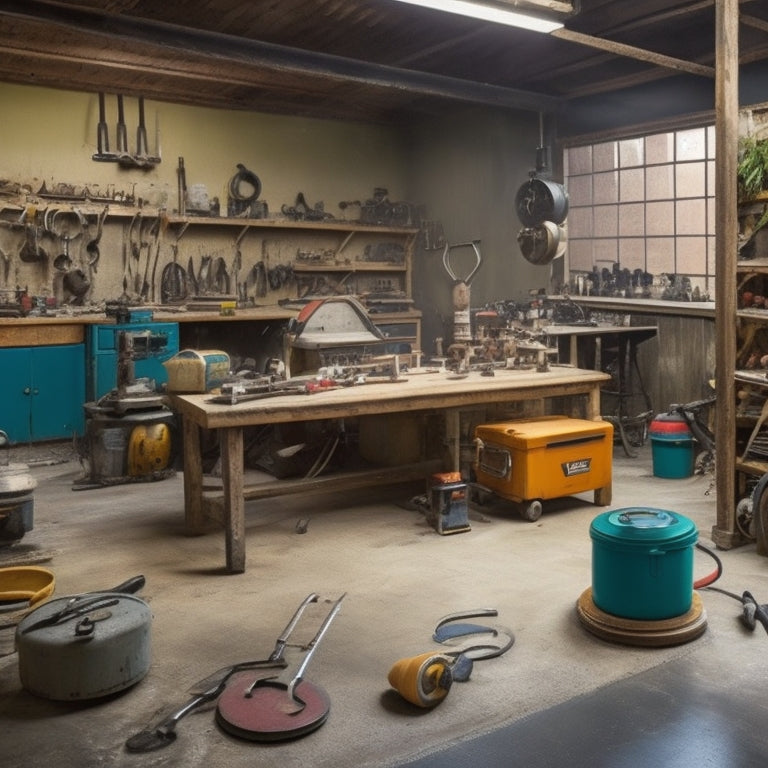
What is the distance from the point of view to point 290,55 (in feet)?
21.7

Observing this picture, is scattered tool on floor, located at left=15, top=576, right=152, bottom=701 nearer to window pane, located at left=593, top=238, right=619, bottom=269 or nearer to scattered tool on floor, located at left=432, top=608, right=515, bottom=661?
scattered tool on floor, located at left=432, top=608, right=515, bottom=661

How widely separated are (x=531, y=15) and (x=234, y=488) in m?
3.18

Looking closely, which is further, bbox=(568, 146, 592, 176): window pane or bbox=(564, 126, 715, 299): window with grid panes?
bbox=(568, 146, 592, 176): window pane

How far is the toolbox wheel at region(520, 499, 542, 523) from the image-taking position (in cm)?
475

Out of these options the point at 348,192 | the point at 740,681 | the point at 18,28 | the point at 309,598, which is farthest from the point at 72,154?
the point at 740,681

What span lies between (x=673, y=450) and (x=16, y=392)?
4891 millimetres

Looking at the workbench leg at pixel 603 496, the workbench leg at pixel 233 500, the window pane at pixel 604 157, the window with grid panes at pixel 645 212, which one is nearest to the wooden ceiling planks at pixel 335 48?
the window pane at pixel 604 157

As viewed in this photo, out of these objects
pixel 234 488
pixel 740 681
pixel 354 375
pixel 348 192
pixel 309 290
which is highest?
pixel 348 192

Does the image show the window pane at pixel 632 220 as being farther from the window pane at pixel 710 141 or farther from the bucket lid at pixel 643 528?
the bucket lid at pixel 643 528

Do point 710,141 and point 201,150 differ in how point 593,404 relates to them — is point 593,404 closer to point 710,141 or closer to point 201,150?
point 710,141

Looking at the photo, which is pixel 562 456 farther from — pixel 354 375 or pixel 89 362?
pixel 89 362

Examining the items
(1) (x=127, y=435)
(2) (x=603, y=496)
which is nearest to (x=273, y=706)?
(2) (x=603, y=496)

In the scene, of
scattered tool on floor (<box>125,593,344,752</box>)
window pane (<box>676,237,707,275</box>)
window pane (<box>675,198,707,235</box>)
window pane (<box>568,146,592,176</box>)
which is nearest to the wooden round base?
scattered tool on floor (<box>125,593,344,752</box>)

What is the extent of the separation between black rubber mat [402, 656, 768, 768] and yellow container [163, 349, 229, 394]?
291 centimetres
